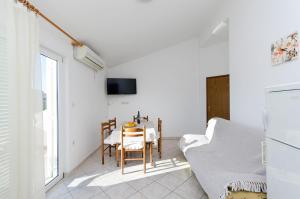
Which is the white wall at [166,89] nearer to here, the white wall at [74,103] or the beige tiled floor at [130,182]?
the white wall at [74,103]

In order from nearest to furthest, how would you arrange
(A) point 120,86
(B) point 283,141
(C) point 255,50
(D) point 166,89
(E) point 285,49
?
(B) point 283,141
(E) point 285,49
(C) point 255,50
(A) point 120,86
(D) point 166,89

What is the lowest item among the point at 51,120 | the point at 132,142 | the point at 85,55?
the point at 132,142

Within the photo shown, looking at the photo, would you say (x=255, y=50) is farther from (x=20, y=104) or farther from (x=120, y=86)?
(x=120, y=86)

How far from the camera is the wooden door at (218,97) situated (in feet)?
15.1

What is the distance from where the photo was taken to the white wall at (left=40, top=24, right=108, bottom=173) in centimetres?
258

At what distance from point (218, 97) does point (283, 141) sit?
13.1ft

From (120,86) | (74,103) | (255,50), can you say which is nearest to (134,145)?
(74,103)

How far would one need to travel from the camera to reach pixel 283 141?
954 millimetres

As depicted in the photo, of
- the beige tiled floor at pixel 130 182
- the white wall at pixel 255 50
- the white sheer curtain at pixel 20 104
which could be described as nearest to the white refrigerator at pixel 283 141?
the white wall at pixel 255 50

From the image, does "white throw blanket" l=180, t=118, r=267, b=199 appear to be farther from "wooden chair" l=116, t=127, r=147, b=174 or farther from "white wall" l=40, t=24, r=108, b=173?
"white wall" l=40, t=24, r=108, b=173

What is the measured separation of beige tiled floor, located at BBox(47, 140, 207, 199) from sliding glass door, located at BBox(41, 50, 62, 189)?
221mm

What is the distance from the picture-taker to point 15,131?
4.83 ft

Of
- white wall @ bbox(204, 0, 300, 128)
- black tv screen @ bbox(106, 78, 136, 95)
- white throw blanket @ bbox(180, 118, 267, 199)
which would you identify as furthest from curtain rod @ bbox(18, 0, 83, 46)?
white wall @ bbox(204, 0, 300, 128)

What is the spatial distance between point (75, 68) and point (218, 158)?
9.20ft
